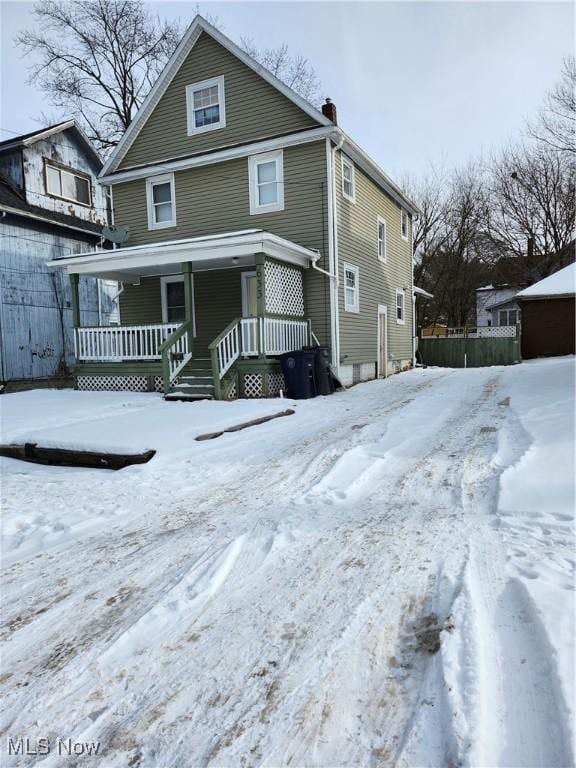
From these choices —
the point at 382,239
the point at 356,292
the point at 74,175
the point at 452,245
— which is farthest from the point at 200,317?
the point at 452,245

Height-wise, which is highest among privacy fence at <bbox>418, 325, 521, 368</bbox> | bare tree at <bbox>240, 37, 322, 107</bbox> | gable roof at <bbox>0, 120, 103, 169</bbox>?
bare tree at <bbox>240, 37, 322, 107</bbox>

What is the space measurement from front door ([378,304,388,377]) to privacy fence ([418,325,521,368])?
7.07m

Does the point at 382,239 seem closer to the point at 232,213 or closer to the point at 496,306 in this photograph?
the point at 232,213

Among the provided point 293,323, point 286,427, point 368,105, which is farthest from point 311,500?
point 368,105

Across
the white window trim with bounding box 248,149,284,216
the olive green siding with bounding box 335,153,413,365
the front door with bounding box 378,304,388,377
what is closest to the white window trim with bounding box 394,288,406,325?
the olive green siding with bounding box 335,153,413,365

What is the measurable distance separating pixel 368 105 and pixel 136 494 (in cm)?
1722

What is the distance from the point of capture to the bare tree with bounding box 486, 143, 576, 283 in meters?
28.4

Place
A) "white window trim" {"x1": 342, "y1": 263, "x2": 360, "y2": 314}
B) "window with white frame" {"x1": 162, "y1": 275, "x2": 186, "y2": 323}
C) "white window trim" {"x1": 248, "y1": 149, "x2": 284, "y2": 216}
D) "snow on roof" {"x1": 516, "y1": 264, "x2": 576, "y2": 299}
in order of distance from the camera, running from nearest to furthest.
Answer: "white window trim" {"x1": 248, "y1": 149, "x2": 284, "y2": 216} < "white window trim" {"x1": 342, "y1": 263, "x2": 360, "y2": 314} < "window with white frame" {"x1": 162, "y1": 275, "x2": 186, "y2": 323} < "snow on roof" {"x1": 516, "y1": 264, "x2": 576, "y2": 299}

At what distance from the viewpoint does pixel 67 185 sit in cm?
1792

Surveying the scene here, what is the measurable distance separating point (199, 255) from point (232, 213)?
2999 millimetres

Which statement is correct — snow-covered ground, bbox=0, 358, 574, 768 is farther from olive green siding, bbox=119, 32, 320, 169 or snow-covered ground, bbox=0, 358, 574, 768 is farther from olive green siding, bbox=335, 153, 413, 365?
olive green siding, bbox=119, 32, 320, 169

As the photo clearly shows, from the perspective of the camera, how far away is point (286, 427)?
24.4 ft

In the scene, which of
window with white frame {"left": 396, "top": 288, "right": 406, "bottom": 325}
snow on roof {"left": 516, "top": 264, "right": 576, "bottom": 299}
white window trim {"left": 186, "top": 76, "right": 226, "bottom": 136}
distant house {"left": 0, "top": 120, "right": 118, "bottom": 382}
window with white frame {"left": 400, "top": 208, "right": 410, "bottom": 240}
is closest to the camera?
white window trim {"left": 186, "top": 76, "right": 226, "bottom": 136}

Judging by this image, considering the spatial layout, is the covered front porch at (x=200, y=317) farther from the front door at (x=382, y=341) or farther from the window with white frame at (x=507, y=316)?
the window with white frame at (x=507, y=316)
